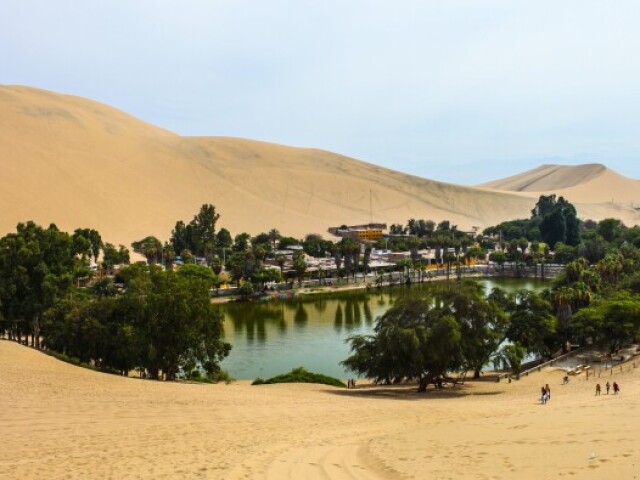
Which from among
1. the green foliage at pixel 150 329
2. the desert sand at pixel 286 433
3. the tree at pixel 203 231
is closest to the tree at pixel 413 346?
the desert sand at pixel 286 433

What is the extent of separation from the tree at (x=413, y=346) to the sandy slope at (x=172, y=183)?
7435cm

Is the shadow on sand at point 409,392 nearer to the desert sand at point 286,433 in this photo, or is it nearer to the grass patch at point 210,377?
the desert sand at point 286,433

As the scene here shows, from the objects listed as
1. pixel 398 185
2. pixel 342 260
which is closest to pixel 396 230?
pixel 342 260

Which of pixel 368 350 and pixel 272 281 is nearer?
pixel 368 350

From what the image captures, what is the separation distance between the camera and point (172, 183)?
130m

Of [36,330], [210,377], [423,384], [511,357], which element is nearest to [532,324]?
[511,357]

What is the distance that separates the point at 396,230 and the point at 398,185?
4953 cm

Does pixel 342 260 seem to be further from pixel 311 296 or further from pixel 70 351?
pixel 70 351

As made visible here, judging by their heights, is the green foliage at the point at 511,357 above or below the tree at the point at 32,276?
below

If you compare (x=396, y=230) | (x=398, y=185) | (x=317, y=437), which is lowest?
(x=317, y=437)

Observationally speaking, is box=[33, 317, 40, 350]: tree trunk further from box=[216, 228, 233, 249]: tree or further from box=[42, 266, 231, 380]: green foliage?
box=[216, 228, 233, 249]: tree

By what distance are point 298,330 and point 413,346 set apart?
75.8 feet

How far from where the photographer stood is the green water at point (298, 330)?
35.4 meters

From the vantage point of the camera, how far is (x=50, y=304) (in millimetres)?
32625
